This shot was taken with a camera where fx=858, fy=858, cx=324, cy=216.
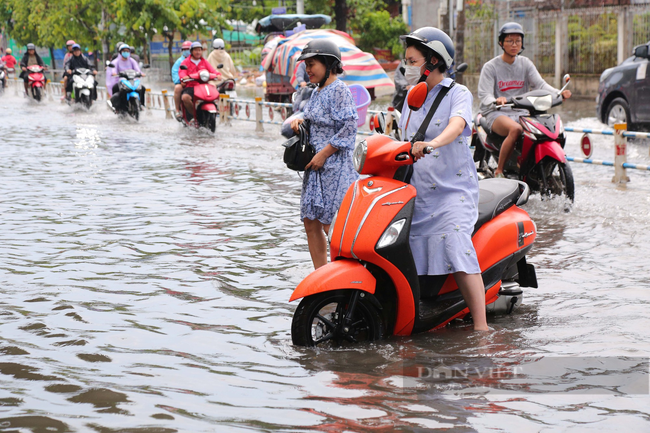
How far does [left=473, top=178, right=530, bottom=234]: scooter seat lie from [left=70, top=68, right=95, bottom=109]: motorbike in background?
21.4 metres

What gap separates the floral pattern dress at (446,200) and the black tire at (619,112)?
11.2 metres

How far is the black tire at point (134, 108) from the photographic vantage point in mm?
21422

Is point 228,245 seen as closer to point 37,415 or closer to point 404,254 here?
point 404,254

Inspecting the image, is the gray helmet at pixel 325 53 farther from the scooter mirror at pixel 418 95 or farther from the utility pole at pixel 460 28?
the utility pole at pixel 460 28

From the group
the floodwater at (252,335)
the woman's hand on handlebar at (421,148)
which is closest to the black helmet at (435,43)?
the woman's hand on handlebar at (421,148)

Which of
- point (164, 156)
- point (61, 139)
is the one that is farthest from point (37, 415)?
point (61, 139)

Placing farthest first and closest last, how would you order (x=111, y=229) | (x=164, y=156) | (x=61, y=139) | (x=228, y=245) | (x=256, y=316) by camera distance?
(x=61, y=139)
(x=164, y=156)
(x=111, y=229)
(x=228, y=245)
(x=256, y=316)

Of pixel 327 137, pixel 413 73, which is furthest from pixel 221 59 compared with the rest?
pixel 413 73

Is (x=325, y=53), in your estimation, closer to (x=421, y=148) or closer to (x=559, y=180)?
(x=421, y=148)

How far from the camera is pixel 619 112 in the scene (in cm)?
1542

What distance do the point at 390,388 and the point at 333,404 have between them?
348mm

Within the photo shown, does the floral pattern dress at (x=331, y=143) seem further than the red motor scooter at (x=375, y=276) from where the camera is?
Yes

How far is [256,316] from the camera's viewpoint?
550 cm

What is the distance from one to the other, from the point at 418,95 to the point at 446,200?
1.99 ft
